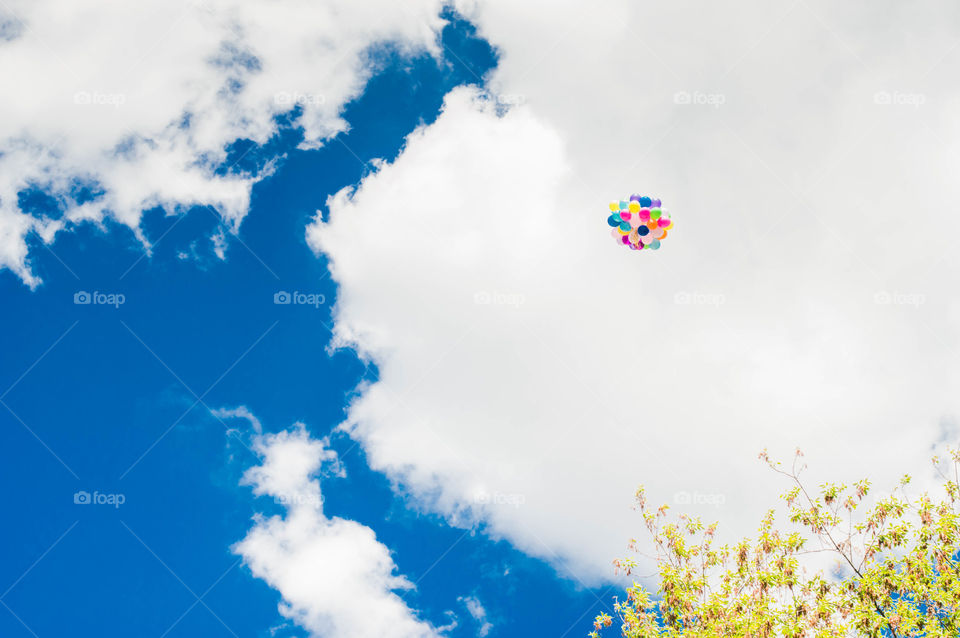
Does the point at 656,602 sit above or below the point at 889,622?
below

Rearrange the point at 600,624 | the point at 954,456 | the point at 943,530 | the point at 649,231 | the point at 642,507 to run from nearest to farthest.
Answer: the point at 943,530 → the point at 954,456 → the point at 600,624 → the point at 642,507 → the point at 649,231

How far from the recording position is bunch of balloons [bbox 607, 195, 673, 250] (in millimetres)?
18013

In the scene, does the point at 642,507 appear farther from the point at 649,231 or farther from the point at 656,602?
the point at 649,231

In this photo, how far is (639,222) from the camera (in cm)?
1812

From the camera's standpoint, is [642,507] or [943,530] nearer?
[943,530]

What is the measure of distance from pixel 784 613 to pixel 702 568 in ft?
7.28

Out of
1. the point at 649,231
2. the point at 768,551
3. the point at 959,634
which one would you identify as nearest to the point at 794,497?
the point at 768,551

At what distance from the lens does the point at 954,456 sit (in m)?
15.0

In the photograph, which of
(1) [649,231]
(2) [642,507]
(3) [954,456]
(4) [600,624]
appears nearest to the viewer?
(3) [954,456]

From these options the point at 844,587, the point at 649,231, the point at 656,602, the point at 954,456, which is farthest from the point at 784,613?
the point at 649,231

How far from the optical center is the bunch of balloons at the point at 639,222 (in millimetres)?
18013

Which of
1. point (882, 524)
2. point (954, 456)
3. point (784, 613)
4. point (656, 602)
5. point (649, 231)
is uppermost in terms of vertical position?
point (649, 231)

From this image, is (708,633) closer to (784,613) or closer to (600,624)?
(784,613)

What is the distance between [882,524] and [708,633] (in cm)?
465
